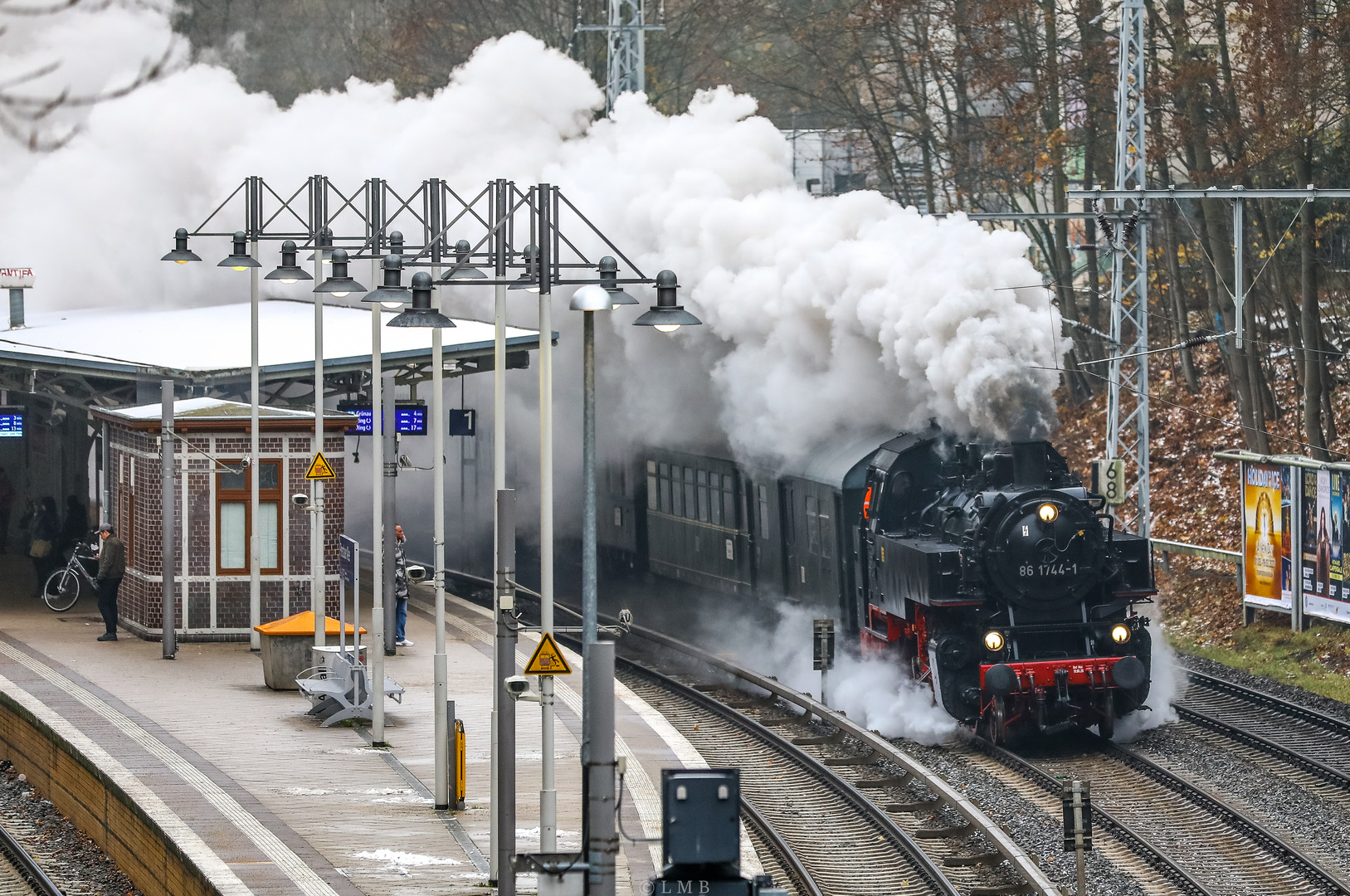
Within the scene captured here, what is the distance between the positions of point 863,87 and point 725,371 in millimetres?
30953

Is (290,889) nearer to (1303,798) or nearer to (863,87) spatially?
(1303,798)

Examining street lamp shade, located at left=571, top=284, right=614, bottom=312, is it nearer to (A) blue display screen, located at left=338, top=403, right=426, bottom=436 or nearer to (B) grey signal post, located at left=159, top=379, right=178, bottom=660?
(B) grey signal post, located at left=159, top=379, right=178, bottom=660

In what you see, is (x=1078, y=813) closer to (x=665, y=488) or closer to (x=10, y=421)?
(x=665, y=488)

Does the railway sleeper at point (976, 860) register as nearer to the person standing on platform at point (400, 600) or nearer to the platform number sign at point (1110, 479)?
the person standing on platform at point (400, 600)

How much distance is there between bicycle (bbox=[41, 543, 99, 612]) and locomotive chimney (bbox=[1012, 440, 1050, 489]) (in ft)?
38.0

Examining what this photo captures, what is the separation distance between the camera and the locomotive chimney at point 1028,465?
16.9 meters

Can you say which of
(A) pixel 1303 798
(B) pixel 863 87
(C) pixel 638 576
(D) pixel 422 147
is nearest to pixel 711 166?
(C) pixel 638 576

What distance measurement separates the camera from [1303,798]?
618 inches

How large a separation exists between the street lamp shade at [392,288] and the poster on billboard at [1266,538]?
13.4 m

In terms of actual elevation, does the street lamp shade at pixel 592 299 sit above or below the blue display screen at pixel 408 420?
above

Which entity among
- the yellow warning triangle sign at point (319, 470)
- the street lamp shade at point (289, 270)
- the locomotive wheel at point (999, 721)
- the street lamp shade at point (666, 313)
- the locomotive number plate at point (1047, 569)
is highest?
the street lamp shade at point (289, 270)

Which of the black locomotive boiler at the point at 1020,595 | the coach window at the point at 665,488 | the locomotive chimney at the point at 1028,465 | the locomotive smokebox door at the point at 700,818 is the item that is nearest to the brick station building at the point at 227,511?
the black locomotive boiler at the point at 1020,595

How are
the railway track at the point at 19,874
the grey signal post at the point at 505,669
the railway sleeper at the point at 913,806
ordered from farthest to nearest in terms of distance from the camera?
1. the railway sleeper at the point at 913,806
2. the railway track at the point at 19,874
3. the grey signal post at the point at 505,669

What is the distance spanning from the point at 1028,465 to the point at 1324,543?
5.89 m
